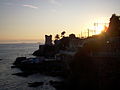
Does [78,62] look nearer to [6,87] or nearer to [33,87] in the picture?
[33,87]

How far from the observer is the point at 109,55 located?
37.2 m

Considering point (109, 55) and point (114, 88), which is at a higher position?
point (109, 55)

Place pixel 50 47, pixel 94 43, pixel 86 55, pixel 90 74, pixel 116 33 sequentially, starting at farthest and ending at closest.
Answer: pixel 50 47, pixel 116 33, pixel 94 43, pixel 86 55, pixel 90 74

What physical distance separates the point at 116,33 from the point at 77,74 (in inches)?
839

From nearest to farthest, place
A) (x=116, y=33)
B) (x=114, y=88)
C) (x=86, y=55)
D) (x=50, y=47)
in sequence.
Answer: (x=114, y=88), (x=86, y=55), (x=116, y=33), (x=50, y=47)

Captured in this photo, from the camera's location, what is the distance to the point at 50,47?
106 m

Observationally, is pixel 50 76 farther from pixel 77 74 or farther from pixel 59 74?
pixel 77 74

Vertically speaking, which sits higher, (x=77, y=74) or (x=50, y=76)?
(x=77, y=74)

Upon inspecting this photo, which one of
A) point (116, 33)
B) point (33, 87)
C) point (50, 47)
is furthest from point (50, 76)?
point (50, 47)

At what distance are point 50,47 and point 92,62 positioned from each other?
231 ft

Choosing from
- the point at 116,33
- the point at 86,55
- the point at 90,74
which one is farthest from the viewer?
the point at 116,33

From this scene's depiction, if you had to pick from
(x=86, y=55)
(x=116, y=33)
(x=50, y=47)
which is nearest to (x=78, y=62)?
(x=86, y=55)

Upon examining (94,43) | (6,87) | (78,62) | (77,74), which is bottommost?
(6,87)

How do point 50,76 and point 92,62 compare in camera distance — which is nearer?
point 92,62
